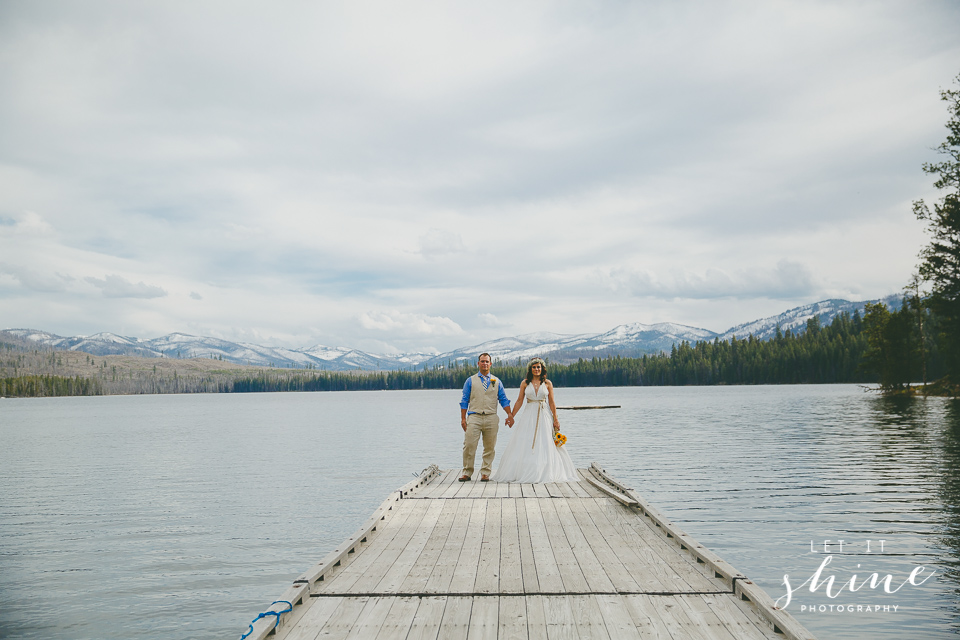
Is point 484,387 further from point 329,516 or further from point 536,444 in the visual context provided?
point 329,516

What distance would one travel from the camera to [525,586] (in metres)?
7.51

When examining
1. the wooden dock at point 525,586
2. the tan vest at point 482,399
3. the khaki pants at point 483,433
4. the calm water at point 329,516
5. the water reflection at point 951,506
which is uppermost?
the tan vest at point 482,399

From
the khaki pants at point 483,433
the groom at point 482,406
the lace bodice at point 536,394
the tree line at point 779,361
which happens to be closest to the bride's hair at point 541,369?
the lace bodice at point 536,394

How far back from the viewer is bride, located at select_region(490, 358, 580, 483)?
15906 millimetres

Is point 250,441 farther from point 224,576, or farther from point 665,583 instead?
point 665,583

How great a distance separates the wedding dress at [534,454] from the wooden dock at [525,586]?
14.4ft

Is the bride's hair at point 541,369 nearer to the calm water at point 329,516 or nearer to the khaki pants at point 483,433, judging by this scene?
the khaki pants at point 483,433

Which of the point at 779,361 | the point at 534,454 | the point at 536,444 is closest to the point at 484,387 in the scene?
→ the point at 536,444

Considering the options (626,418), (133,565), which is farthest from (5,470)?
(626,418)

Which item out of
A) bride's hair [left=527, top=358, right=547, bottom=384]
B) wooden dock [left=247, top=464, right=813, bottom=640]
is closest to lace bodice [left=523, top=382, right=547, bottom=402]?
bride's hair [left=527, top=358, right=547, bottom=384]

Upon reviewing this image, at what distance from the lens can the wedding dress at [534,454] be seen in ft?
52.6

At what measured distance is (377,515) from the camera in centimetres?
1152

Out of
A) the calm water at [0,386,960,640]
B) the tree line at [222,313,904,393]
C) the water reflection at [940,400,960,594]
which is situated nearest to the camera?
the calm water at [0,386,960,640]

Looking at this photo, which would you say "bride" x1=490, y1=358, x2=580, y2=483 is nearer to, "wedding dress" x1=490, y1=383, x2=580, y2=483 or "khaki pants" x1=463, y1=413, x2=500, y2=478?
"wedding dress" x1=490, y1=383, x2=580, y2=483
